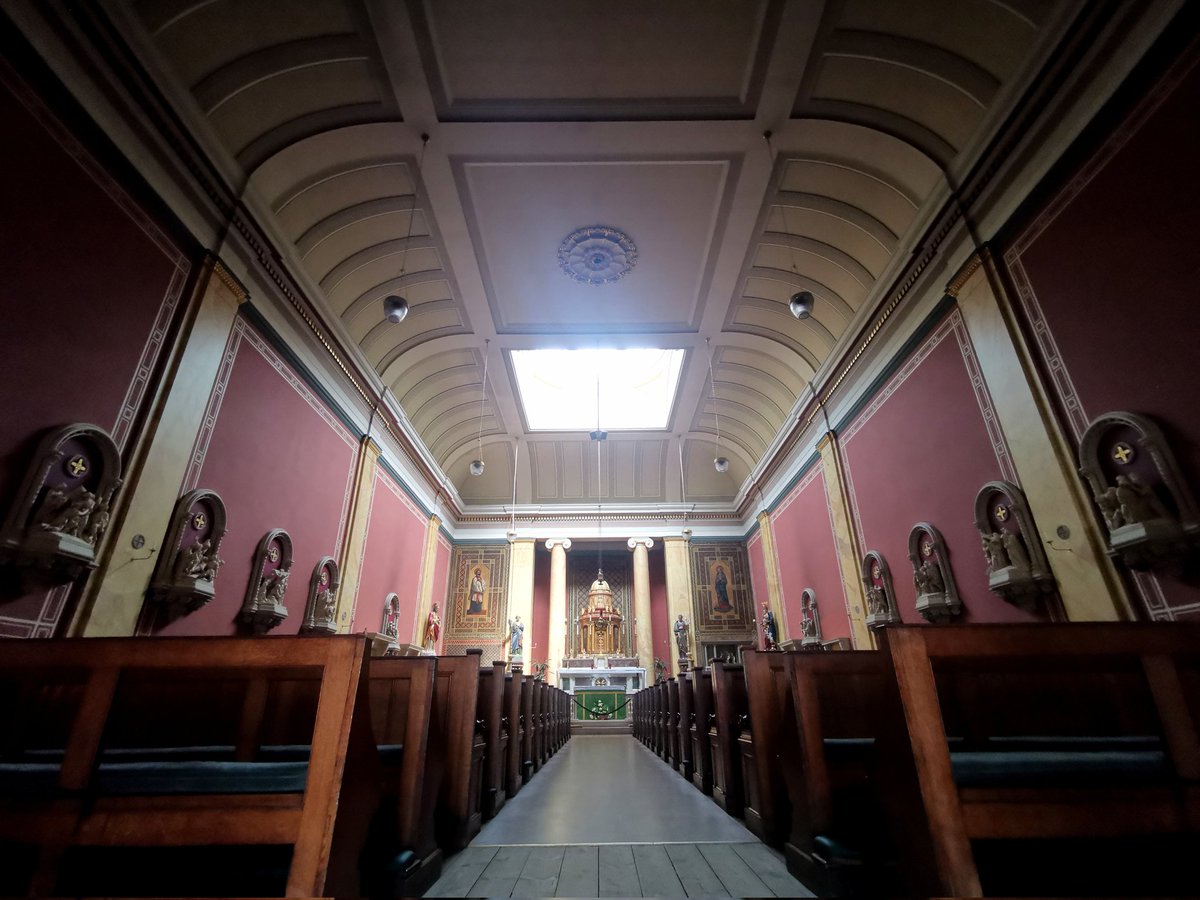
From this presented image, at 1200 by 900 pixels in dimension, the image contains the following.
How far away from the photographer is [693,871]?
2.09 m

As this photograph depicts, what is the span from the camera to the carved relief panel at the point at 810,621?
8.21 metres

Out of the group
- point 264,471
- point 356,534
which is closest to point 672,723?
point 356,534

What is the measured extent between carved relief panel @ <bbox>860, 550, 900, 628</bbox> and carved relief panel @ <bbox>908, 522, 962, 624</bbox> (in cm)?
58

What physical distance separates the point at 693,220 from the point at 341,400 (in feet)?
16.1

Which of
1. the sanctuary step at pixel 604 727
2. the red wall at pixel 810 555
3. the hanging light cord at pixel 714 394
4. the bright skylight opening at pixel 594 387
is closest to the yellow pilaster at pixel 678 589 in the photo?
the sanctuary step at pixel 604 727

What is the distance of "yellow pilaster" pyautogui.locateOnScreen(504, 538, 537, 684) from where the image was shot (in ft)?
39.3

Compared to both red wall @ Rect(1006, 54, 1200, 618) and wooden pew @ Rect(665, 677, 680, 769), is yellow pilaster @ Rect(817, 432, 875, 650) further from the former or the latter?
red wall @ Rect(1006, 54, 1200, 618)

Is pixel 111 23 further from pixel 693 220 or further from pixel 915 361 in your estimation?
pixel 915 361

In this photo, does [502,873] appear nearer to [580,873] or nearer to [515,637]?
[580,873]

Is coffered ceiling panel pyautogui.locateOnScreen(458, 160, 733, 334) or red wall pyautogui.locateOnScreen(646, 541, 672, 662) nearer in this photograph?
coffered ceiling panel pyautogui.locateOnScreen(458, 160, 733, 334)

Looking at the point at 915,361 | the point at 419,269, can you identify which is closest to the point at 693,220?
the point at 915,361

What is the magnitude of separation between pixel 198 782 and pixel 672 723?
4936mm

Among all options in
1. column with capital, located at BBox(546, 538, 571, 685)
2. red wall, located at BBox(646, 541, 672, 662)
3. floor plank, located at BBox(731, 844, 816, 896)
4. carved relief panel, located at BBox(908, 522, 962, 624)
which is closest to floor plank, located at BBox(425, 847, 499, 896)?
floor plank, located at BBox(731, 844, 816, 896)

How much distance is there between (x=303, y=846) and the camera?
49.2 inches
